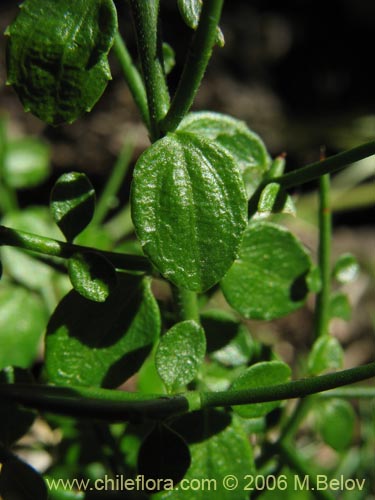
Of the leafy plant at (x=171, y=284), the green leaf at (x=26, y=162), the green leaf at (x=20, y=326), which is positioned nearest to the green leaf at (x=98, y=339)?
the leafy plant at (x=171, y=284)

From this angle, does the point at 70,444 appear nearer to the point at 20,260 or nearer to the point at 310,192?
the point at 20,260

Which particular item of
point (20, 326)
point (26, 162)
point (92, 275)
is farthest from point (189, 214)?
point (26, 162)

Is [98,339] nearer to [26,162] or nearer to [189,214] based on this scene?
[189,214]

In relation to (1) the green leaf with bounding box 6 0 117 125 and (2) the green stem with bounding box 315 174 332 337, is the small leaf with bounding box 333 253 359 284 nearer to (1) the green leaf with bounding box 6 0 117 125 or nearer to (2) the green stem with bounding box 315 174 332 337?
(2) the green stem with bounding box 315 174 332 337

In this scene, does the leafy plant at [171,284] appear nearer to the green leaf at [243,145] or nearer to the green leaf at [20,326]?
the green leaf at [243,145]

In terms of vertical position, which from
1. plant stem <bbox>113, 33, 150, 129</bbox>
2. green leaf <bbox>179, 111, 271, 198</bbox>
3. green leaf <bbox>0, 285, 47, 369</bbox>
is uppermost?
plant stem <bbox>113, 33, 150, 129</bbox>

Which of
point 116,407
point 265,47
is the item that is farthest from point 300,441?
point 265,47

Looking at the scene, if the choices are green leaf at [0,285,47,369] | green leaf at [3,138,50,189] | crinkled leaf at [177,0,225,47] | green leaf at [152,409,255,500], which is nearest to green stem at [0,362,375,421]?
green leaf at [152,409,255,500]
